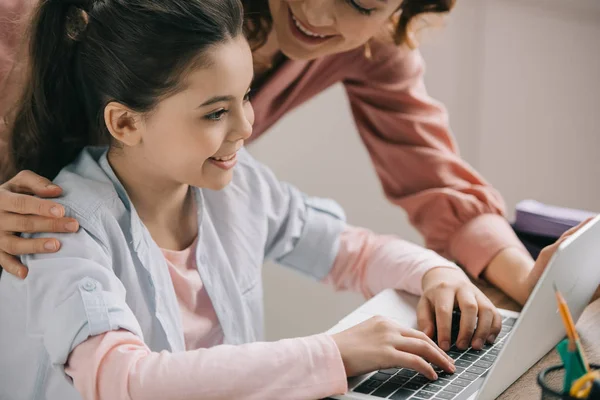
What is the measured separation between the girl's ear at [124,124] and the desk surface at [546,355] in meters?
0.52

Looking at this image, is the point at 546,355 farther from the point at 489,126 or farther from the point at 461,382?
the point at 489,126

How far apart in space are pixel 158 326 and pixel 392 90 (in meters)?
0.63

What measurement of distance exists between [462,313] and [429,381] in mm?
158

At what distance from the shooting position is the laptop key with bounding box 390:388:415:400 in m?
0.93

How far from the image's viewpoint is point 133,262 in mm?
1114

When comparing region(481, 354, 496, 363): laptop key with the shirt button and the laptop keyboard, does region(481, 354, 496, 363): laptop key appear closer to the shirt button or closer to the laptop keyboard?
the laptop keyboard

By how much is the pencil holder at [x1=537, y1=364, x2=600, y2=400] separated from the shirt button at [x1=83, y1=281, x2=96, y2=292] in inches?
18.5

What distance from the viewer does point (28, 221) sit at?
1041 millimetres

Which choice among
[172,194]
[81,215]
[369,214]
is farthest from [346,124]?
[81,215]

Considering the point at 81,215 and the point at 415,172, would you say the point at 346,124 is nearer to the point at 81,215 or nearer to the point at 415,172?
the point at 415,172

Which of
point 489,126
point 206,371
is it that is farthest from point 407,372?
point 489,126

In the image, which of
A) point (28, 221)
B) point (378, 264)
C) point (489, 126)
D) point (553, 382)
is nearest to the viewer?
point (553, 382)

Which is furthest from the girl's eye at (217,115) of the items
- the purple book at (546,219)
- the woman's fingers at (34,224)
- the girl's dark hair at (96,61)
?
the purple book at (546,219)

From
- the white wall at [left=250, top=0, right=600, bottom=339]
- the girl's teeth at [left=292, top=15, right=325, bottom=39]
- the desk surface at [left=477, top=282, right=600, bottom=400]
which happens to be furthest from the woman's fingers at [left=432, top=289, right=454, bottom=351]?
the white wall at [left=250, top=0, right=600, bottom=339]
